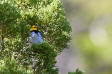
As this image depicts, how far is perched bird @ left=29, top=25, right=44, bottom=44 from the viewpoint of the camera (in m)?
17.3

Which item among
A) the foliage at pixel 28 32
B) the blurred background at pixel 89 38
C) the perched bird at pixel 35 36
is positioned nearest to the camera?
the foliage at pixel 28 32

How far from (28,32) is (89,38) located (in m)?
58.7

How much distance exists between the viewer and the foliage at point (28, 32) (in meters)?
16.3

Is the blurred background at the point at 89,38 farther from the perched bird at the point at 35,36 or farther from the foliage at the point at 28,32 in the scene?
the perched bird at the point at 35,36

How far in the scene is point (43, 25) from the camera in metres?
18.4

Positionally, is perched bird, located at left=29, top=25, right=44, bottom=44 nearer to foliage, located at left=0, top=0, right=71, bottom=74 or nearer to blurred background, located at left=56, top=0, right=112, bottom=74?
foliage, located at left=0, top=0, right=71, bottom=74

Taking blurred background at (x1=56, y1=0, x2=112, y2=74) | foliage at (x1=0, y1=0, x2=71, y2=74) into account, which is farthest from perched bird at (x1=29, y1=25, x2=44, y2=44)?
blurred background at (x1=56, y1=0, x2=112, y2=74)

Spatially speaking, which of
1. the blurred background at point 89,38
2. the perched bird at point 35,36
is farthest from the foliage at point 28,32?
the blurred background at point 89,38

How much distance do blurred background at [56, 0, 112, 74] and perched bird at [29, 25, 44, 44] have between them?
1619 inches

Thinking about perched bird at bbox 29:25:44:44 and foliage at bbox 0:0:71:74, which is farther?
perched bird at bbox 29:25:44:44

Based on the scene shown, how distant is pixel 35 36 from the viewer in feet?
58.0

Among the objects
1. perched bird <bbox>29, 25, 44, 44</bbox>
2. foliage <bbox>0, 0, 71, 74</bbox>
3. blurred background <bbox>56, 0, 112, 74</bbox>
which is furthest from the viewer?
blurred background <bbox>56, 0, 112, 74</bbox>

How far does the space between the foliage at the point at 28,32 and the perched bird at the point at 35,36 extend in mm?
224

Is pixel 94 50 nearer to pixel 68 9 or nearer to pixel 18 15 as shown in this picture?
pixel 68 9
